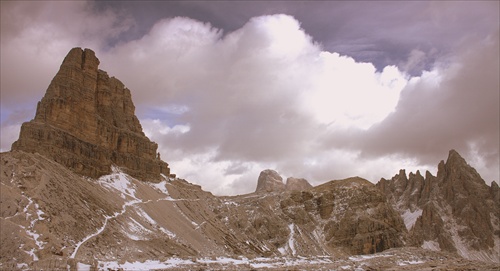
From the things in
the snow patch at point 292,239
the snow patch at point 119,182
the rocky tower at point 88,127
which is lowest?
the snow patch at point 292,239

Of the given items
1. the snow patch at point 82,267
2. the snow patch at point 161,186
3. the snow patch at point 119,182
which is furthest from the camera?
the snow patch at point 161,186

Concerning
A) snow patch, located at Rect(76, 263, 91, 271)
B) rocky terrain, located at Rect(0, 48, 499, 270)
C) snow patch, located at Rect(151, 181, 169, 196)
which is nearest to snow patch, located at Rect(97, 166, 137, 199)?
rocky terrain, located at Rect(0, 48, 499, 270)

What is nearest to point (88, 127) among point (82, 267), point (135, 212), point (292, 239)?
point (135, 212)

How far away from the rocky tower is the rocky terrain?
28cm

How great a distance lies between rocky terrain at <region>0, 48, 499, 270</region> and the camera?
57562mm

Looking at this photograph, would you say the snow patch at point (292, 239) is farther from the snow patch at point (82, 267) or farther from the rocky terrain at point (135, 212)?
the snow patch at point (82, 267)

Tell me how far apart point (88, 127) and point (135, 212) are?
3168cm

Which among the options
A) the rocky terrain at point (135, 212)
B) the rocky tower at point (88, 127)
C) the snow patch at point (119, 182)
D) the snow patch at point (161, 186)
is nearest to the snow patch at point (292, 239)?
the rocky terrain at point (135, 212)

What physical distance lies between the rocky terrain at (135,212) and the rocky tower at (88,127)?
283 millimetres

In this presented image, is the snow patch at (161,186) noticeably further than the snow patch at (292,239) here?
No

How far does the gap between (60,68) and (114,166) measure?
2648 centimetres

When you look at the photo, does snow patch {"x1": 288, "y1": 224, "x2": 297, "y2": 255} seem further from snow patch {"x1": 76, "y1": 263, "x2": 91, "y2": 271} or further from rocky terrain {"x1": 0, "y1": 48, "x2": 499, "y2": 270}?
snow patch {"x1": 76, "y1": 263, "x2": 91, "y2": 271}

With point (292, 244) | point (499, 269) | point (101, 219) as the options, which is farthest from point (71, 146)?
point (499, 269)

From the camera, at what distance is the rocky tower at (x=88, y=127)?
3853 inches
